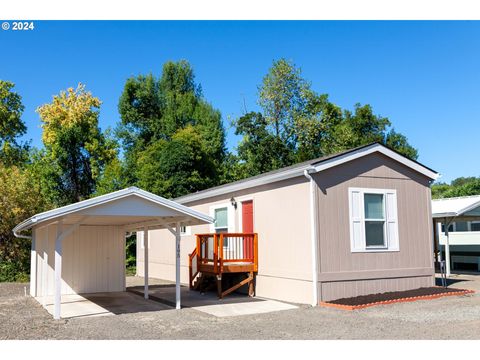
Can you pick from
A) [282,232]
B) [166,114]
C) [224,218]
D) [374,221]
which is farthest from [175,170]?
[374,221]

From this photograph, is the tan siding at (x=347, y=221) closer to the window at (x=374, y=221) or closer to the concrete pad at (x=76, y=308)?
the window at (x=374, y=221)

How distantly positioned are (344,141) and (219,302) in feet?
66.6

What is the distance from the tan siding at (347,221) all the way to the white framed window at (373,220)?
132 mm

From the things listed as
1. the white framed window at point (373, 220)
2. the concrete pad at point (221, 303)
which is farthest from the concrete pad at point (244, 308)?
the white framed window at point (373, 220)

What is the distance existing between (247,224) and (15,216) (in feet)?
36.4

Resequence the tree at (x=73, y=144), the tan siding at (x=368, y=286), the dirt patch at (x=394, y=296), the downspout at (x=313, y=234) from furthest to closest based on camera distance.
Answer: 1. the tree at (x=73, y=144)
2. the tan siding at (x=368, y=286)
3. the downspout at (x=313, y=234)
4. the dirt patch at (x=394, y=296)

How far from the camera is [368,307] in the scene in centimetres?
1005

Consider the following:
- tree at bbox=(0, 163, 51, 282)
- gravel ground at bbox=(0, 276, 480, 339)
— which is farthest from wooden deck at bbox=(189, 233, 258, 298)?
tree at bbox=(0, 163, 51, 282)

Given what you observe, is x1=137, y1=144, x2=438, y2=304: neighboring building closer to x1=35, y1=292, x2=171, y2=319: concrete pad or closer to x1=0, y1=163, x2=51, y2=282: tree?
x1=35, y1=292, x2=171, y2=319: concrete pad

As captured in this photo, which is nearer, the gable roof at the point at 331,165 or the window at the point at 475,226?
the gable roof at the point at 331,165

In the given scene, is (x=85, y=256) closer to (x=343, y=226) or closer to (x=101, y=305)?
(x=101, y=305)

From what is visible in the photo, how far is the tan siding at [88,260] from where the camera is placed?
47.1ft
